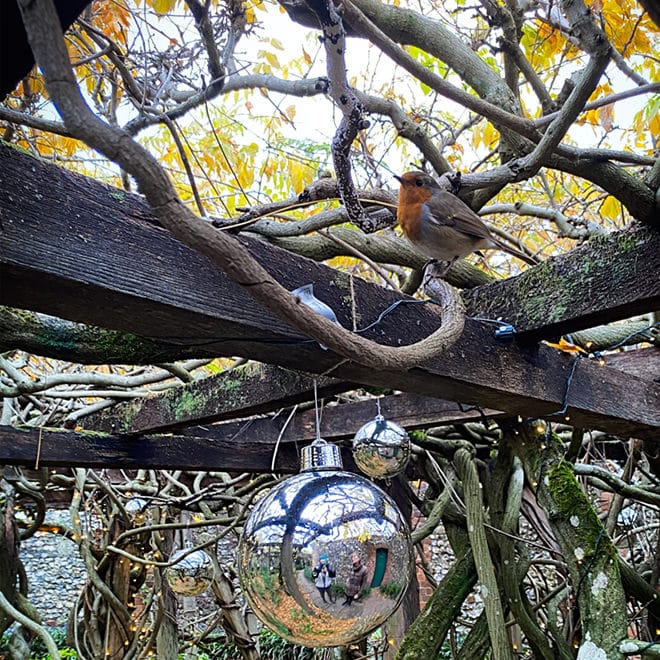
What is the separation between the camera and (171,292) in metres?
0.83

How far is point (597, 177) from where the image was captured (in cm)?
112

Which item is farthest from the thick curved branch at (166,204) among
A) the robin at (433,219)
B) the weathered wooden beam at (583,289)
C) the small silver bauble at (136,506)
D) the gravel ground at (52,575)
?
the gravel ground at (52,575)

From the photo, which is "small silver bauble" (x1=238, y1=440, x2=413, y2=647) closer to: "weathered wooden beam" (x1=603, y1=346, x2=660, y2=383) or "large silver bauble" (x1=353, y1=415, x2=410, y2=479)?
"large silver bauble" (x1=353, y1=415, x2=410, y2=479)

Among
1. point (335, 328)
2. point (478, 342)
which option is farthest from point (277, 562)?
point (478, 342)

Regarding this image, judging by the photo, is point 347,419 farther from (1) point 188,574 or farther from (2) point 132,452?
(1) point 188,574

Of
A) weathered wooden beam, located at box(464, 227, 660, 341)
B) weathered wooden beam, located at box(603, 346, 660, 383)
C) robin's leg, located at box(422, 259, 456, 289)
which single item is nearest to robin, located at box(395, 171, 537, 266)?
robin's leg, located at box(422, 259, 456, 289)

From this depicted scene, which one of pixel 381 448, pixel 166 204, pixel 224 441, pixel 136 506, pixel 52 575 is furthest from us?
pixel 52 575

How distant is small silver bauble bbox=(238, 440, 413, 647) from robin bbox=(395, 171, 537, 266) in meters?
0.40

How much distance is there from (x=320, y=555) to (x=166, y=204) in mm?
616

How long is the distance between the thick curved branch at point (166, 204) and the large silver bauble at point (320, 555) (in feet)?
1.04

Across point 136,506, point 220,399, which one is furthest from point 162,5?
point 136,506

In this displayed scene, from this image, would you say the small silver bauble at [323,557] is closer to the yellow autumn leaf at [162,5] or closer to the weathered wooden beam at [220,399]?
the weathered wooden beam at [220,399]

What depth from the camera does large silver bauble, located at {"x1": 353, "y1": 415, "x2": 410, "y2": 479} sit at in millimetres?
1602

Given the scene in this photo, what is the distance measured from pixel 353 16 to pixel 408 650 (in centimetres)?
188
